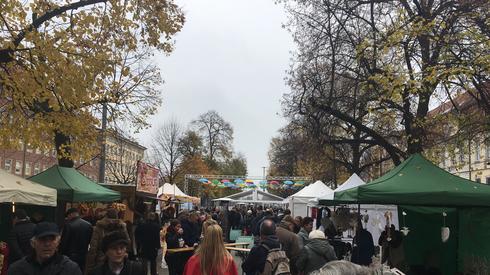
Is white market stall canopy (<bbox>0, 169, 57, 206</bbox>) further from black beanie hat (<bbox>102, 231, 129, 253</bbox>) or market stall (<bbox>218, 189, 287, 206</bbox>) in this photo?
market stall (<bbox>218, 189, 287, 206</bbox>)

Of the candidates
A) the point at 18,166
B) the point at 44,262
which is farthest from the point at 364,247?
the point at 18,166

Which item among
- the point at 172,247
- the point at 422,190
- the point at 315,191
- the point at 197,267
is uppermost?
the point at 315,191

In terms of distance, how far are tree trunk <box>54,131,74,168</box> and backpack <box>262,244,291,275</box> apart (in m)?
7.82

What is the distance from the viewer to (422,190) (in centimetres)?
822

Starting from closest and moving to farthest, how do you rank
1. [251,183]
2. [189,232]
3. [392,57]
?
[189,232] → [392,57] → [251,183]

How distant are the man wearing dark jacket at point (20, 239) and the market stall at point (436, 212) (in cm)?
556

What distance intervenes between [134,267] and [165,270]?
1152cm

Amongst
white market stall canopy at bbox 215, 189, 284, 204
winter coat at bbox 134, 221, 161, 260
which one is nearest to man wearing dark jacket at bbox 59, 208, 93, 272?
winter coat at bbox 134, 221, 161, 260

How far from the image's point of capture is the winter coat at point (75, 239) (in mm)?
8797

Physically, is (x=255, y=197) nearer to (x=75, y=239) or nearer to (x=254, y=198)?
(x=254, y=198)

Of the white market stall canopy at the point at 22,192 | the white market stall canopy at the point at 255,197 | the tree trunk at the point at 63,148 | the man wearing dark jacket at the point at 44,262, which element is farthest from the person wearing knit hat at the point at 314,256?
the white market stall canopy at the point at 255,197

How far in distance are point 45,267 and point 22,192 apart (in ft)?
15.0

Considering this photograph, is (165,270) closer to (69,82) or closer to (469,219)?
(69,82)

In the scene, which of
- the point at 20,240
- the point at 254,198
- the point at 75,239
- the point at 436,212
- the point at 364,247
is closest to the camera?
the point at 20,240
